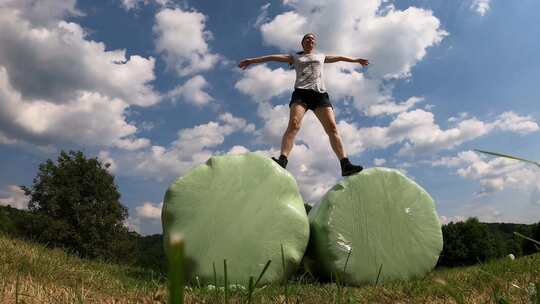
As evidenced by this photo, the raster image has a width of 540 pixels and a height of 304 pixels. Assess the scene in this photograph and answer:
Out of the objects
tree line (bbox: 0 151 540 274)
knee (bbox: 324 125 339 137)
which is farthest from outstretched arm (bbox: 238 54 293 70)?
tree line (bbox: 0 151 540 274)

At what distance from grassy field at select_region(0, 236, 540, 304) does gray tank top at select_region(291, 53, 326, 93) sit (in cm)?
356

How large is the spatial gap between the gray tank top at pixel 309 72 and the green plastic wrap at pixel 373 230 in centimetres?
179

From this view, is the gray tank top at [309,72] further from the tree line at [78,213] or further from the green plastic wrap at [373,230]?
the tree line at [78,213]

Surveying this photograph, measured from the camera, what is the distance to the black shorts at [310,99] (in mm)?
7562

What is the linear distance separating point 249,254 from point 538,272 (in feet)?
11.0

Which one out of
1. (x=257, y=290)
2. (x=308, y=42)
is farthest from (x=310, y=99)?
(x=257, y=290)

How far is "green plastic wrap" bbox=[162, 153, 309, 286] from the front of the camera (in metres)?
5.81

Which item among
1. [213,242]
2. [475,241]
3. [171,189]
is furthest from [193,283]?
[475,241]

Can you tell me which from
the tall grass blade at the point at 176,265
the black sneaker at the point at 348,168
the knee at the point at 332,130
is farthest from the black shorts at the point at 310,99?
the tall grass blade at the point at 176,265

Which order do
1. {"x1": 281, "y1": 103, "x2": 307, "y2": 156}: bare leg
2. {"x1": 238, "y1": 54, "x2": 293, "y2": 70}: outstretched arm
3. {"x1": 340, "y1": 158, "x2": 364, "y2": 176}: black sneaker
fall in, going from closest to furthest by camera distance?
1. {"x1": 340, "y1": 158, "x2": 364, "y2": 176}: black sneaker
2. {"x1": 281, "y1": 103, "x2": 307, "y2": 156}: bare leg
3. {"x1": 238, "y1": 54, "x2": 293, "y2": 70}: outstretched arm

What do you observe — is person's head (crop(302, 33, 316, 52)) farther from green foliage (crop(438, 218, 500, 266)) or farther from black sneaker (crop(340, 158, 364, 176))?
green foliage (crop(438, 218, 500, 266))

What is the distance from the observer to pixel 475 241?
152 feet

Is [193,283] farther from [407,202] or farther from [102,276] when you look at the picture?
[407,202]

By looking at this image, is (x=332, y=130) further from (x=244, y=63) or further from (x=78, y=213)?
(x=78, y=213)
